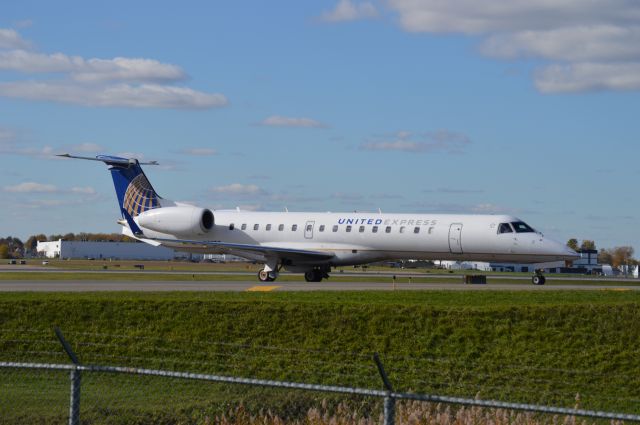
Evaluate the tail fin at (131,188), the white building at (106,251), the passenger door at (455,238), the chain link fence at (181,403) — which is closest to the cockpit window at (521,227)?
the passenger door at (455,238)

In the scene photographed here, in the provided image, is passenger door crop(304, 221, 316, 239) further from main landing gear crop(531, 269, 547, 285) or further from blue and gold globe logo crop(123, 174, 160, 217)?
main landing gear crop(531, 269, 547, 285)

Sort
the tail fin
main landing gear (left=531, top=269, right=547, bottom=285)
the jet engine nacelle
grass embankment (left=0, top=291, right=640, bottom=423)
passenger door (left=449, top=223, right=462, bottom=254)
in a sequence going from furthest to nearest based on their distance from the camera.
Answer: the tail fin, the jet engine nacelle, main landing gear (left=531, top=269, right=547, bottom=285), passenger door (left=449, top=223, right=462, bottom=254), grass embankment (left=0, top=291, right=640, bottom=423)

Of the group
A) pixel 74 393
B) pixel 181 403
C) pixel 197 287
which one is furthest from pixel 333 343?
pixel 197 287

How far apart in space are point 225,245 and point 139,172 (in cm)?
1123

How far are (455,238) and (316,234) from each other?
7697mm

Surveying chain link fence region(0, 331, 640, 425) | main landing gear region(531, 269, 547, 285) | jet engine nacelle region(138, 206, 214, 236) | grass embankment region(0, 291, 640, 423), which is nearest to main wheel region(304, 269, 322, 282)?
jet engine nacelle region(138, 206, 214, 236)

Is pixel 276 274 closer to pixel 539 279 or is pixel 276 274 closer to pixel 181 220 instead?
pixel 181 220

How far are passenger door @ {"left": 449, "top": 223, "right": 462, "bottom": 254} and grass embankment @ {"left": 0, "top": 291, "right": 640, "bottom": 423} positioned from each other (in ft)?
52.4

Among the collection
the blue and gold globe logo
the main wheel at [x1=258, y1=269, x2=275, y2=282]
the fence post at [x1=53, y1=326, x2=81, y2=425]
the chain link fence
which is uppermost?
the blue and gold globe logo

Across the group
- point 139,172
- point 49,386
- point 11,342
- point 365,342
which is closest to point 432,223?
point 139,172

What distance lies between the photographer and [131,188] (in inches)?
2186

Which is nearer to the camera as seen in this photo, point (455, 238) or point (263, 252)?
point (455, 238)

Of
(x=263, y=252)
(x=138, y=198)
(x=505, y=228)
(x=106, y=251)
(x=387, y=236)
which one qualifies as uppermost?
(x=138, y=198)

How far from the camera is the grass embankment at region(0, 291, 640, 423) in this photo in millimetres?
19922
